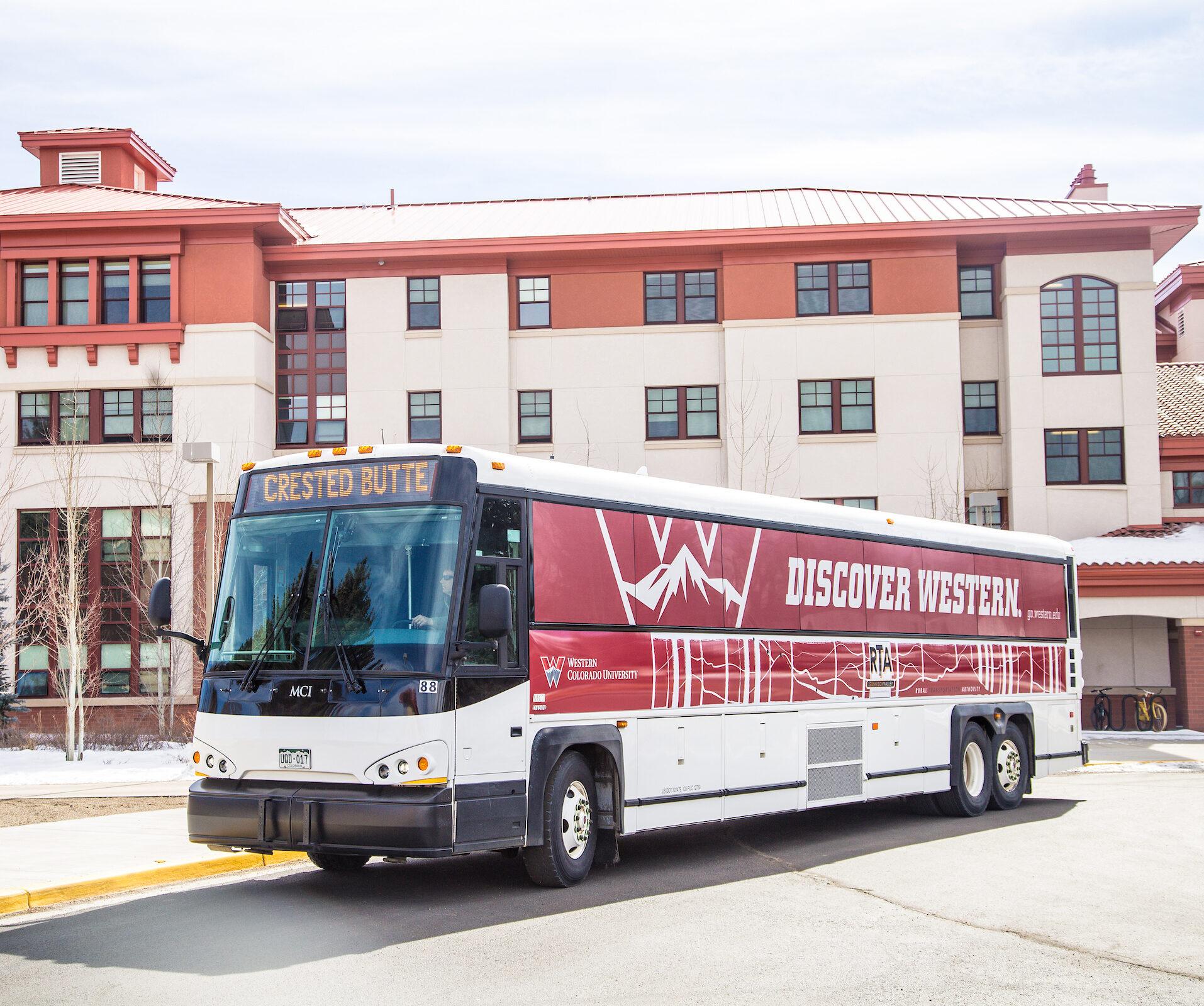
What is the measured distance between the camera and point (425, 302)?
117ft

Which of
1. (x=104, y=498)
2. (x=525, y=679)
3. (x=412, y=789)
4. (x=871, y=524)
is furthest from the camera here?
(x=104, y=498)

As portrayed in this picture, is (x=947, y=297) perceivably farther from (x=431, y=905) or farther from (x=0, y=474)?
(x=431, y=905)

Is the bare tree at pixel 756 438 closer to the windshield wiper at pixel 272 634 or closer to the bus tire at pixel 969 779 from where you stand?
the bus tire at pixel 969 779

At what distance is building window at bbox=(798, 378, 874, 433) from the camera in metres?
34.7

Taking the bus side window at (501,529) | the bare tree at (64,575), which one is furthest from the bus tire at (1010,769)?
the bare tree at (64,575)

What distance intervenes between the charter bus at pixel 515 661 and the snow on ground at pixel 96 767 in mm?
9399

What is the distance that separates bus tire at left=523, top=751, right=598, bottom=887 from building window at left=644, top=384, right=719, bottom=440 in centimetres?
2444

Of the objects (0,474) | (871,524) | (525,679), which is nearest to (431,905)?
(525,679)

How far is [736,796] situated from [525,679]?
10.5 ft

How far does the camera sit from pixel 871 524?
49.9ft

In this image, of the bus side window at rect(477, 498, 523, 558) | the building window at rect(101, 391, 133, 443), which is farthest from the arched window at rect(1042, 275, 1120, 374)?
the bus side window at rect(477, 498, 523, 558)

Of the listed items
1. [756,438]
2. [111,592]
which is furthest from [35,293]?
[756,438]

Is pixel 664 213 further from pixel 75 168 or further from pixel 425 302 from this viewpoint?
pixel 75 168

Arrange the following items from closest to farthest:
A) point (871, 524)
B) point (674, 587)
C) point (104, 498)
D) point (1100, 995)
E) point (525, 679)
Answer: point (1100, 995)
point (525, 679)
point (674, 587)
point (871, 524)
point (104, 498)
